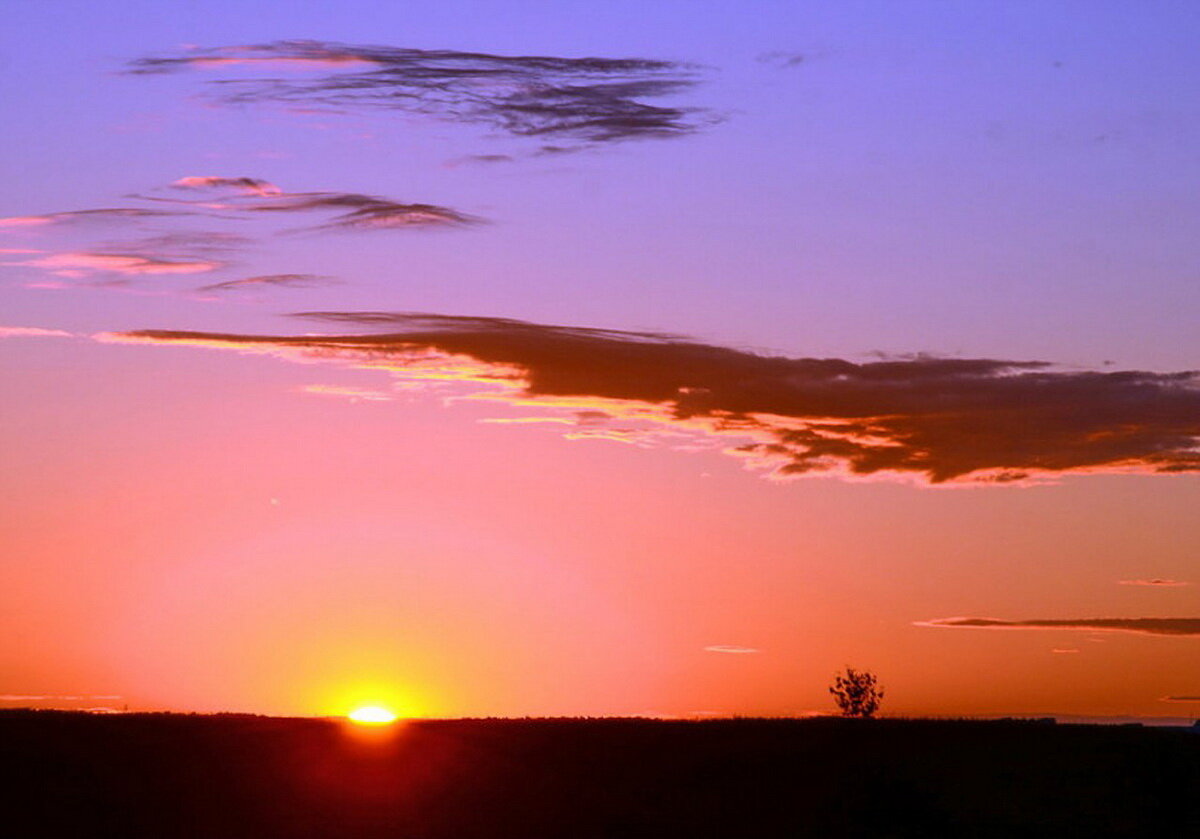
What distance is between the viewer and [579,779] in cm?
5041

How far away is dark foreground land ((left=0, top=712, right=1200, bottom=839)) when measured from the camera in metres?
45.7

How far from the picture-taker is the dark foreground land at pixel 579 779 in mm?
45719

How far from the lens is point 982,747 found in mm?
55031

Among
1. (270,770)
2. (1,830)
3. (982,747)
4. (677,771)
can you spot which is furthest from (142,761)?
(982,747)

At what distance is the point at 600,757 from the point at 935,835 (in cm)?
1074

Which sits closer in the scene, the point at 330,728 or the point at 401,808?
the point at 401,808

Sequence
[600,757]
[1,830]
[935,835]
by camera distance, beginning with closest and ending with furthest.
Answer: [1,830], [935,835], [600,757]

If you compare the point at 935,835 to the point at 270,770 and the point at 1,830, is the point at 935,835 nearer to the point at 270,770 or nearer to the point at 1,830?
the point at 270,770

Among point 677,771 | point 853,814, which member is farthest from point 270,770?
point 853,814

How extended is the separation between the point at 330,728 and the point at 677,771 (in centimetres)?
1119

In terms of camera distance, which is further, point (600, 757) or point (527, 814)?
point (600, 757)

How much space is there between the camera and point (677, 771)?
169ft

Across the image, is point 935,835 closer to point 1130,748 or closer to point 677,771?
point 677,771

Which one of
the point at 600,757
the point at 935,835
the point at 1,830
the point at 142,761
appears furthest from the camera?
the point at 600,757
